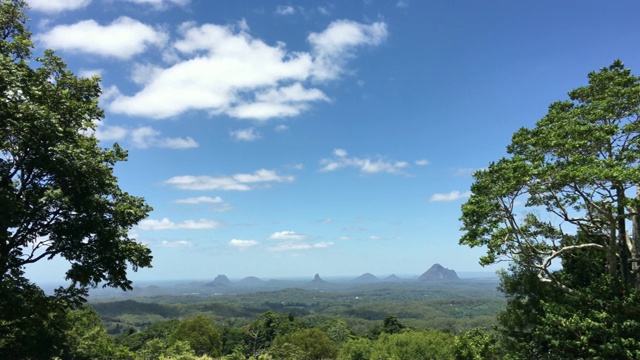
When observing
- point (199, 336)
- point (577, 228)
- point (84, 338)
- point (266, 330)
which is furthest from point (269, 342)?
point (577, 228)

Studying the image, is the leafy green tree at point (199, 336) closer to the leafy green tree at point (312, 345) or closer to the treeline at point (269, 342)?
the treeline at point (269, 342)

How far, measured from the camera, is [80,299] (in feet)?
36.2

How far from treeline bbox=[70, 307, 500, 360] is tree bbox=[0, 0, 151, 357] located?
564 centimetres

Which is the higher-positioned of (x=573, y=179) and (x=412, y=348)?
(x=573, y=179)

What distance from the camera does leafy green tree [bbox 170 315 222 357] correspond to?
170 ft

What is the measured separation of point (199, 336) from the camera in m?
52.2

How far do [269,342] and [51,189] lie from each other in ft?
210

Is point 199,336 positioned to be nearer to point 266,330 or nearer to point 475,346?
point 266,330

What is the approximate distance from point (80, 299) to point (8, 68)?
666cm

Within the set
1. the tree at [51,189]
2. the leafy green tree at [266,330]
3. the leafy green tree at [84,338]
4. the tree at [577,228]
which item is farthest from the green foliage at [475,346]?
the leafy green tree at [266,330]

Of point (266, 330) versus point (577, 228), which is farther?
point (266, 330)

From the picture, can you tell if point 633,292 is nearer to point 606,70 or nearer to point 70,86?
point 606,70

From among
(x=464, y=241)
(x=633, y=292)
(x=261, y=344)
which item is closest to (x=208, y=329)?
(x=261, y=344)

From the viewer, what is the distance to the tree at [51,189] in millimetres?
9055
